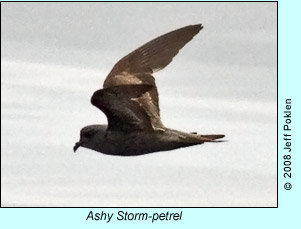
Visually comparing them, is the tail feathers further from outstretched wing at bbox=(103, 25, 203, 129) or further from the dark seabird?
outstretched wing at bbox=(103, 25, 203, 129)

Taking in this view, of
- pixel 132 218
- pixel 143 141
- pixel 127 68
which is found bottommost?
pixel 132 218

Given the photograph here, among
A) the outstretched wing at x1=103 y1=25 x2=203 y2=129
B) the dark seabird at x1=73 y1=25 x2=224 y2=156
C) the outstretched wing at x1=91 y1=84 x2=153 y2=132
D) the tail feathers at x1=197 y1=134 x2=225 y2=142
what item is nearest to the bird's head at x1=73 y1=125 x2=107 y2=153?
the dark seabird at x1=73 y1=25 x2=224 y2=156

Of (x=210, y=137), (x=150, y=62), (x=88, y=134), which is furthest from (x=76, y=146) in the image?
(x=210, y=137)

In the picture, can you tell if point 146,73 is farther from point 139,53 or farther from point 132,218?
point 132,218

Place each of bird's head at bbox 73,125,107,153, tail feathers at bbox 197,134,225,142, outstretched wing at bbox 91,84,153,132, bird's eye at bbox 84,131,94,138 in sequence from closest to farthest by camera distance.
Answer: outstretched wing at bbox 91,84,153,132 < tail feathers at bbox 197,134,225,142 < bird's head at bbox 73,125,107,153 < bird's eye at bbox 84,131,94,138

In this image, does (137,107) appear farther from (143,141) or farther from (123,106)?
(143,141)

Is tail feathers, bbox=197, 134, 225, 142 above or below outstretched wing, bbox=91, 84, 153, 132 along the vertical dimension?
below
